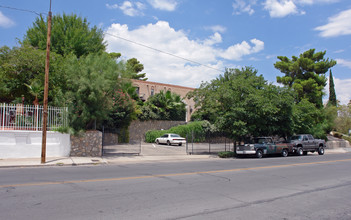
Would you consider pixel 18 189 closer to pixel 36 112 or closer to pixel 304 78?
pixel 36 112

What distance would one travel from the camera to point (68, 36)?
21.9 metres

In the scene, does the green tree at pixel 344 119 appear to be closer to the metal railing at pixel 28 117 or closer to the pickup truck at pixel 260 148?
the pickup truck at pixel 260 148

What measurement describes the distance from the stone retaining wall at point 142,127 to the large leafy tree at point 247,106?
1170cm

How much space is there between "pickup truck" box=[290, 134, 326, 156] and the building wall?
753 inches

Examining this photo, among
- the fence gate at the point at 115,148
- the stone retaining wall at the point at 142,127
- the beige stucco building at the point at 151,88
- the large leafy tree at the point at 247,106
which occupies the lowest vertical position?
the fence gate at the point at 115,148

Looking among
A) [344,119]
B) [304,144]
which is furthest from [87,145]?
[344,119]

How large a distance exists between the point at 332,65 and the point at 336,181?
37.0m

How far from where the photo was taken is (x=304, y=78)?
41.8 meters

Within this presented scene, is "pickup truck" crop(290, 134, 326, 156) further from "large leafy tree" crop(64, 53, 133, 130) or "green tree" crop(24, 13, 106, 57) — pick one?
"green tree" crop(24, 13, 106, 57)

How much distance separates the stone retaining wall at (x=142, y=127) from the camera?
3375 centimetres

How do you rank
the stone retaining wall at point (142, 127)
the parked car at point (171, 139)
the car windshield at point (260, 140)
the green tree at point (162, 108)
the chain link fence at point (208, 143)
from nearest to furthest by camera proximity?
1. the car windshield at point (260, 140)
2. the chain link fence at point (208, 143)
3. the parked car at point (171, 139)
4. the stone retaining wall at point (142, 127)
5. the green tree at point (162, 108)

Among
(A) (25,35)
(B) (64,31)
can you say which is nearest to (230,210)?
(B) (64,31)

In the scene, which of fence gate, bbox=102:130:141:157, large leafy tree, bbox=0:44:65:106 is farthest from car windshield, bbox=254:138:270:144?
large leafy tree, bbox=0:44:65:106

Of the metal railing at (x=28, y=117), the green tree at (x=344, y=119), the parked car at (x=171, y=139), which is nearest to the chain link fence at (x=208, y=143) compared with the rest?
the parked car at (x=171, y=139)
